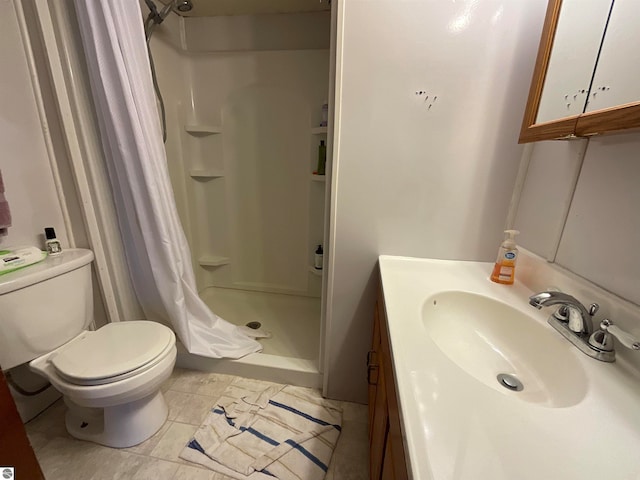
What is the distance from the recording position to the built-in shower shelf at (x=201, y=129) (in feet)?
6.24

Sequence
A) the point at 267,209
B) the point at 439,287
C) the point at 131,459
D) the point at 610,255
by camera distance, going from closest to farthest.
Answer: the point at 610,255 < the point at 439,287 < the point at 131,459 < the point at 267,209

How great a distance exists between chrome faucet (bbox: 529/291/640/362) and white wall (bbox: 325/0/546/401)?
0.47 m

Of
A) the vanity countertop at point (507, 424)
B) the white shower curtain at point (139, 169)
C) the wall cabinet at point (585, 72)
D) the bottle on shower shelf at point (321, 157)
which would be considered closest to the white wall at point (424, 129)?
the wall cabinet at point (585, 72)

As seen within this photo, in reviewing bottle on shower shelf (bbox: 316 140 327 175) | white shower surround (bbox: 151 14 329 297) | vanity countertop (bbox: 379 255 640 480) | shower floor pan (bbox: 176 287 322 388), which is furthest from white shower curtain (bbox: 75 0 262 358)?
vanity countertop (bbox: 379 255 640 480)

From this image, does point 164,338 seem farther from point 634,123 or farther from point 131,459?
point 634,123

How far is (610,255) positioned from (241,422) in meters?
1.41

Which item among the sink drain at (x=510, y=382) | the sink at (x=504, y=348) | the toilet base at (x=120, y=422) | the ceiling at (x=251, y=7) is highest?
the ceiling at (x=251, y=7)

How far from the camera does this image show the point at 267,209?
2.10m

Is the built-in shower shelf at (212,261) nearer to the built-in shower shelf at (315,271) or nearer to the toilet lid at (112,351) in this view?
the built-in shower shelf at (315,271)

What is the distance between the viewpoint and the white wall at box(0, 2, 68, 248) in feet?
3.27

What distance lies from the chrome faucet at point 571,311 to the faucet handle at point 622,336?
41 millimetres

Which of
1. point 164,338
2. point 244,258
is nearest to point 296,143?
point 244,258

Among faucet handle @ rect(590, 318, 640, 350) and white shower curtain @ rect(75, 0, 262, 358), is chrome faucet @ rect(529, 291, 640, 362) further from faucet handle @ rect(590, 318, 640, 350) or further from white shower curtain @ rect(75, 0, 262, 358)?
white shower curtain @ rect(75, 0, 262, 358)

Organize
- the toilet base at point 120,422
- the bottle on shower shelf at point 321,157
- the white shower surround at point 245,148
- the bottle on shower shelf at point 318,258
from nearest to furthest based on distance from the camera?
1. the toilet base at point 120,422
2. the white shower surround at point 245,148
3. the bottle on shower shelf at point 321,157
4. the bottle on shower shelf at point 318,258
